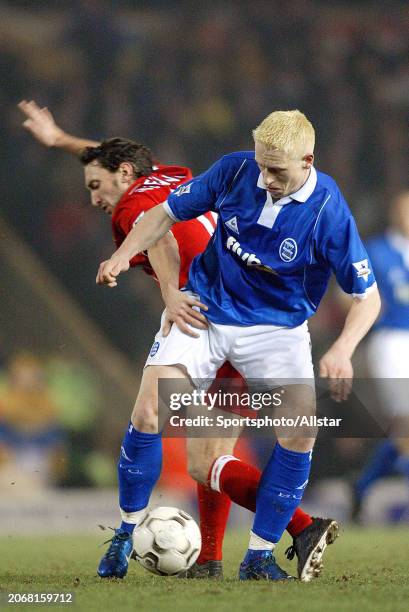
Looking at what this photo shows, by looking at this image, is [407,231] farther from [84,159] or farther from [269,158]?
[269,158]

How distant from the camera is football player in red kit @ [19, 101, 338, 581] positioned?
380cm

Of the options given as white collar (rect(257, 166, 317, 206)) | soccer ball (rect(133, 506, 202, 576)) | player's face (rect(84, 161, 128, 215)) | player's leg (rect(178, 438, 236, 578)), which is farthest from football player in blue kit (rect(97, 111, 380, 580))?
player's face (rect(84, 161, 128, 215))

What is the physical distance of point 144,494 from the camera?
12.6 ft

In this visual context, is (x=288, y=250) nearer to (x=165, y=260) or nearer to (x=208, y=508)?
(x=165, y=260)

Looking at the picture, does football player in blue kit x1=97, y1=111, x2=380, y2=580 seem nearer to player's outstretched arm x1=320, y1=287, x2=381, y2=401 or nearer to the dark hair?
player's outstretched arm x1=320, y1=287, x2=381, y2=401

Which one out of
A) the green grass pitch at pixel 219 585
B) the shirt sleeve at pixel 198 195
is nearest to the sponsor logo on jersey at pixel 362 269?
the shirt sleeve at pixel 198 195

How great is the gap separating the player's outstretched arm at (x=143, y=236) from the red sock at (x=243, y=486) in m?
0.83

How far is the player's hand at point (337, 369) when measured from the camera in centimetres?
327

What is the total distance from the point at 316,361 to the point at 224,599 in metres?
5.01

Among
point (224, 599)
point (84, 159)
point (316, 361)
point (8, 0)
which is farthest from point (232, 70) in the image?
point (224, 599)

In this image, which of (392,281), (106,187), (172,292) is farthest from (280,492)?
(392,281)

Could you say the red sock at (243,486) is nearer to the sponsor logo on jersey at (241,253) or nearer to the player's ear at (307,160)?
the sponsor logo on jersey at (241,253)

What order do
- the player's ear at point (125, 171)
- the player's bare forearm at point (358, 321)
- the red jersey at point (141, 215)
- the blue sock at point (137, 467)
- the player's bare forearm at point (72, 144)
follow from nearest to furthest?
the player's bare forearm at point (358, 321) → the blue sock at point (137, 467) → the red jersey at point (141, 215) → the player's ear at point (125, 171) → the player's bare forearm at point (72, 144)

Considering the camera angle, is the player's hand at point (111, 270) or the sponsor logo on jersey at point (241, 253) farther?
the sponsor logo on jersey at point (241, 253)
